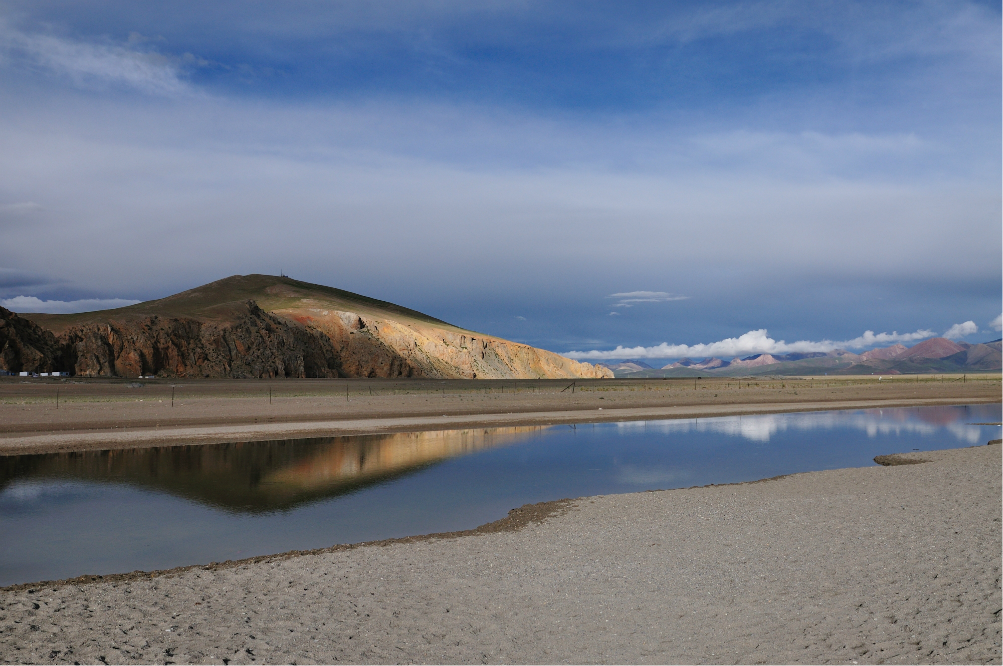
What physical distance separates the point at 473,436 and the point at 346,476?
36.5 feet

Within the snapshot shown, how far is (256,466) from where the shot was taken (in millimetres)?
20906

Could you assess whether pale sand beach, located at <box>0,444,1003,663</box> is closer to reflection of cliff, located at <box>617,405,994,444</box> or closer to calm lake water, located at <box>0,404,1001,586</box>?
calm lake water, located at <box>0,404,1001,586</box>

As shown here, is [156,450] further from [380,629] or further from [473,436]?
[380,629]

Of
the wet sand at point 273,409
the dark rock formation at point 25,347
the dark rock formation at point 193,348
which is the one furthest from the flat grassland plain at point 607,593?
the dark rock formation at point 193,348

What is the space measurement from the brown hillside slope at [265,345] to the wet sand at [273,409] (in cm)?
1057

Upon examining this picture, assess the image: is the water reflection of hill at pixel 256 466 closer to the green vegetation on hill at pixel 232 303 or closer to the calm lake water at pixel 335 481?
the calm lake water at pixel 335 481

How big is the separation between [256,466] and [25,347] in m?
54.4

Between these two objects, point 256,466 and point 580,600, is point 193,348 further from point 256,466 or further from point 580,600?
point 580,600

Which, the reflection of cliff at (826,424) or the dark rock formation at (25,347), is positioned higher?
the dark rock formation at (25,347)

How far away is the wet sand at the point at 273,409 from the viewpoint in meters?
27.5

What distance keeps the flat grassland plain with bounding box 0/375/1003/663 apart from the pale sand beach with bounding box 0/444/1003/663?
0.11ft

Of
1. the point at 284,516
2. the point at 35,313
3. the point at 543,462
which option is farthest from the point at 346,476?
the point at 35,313

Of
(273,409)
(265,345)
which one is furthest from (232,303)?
(273,409)

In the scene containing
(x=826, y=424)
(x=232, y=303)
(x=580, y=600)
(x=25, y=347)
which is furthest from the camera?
(x=232, y=303)
